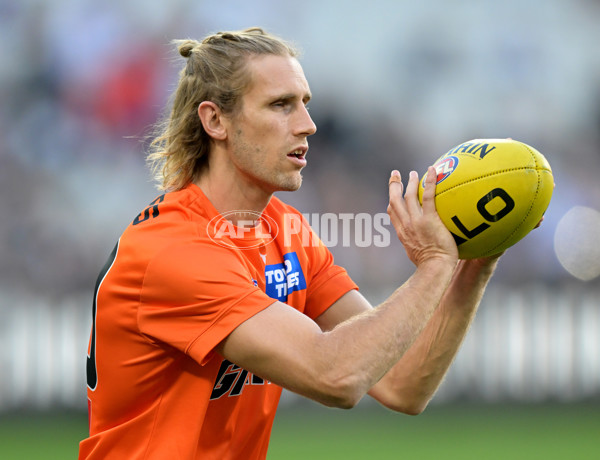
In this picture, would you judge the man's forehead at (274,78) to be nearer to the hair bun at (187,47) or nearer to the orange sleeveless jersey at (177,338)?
the hair bun at (187,47)

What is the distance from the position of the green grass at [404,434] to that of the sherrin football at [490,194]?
14.2 ft

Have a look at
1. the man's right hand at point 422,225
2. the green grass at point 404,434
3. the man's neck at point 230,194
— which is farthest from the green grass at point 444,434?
the man's right hand at point 422,225

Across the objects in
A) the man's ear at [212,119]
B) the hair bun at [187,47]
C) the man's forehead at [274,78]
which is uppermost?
the hair bun at [187,47]

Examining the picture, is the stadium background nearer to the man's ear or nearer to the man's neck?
the man's neck

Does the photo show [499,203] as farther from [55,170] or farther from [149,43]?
[149,43]

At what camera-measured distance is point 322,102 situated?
1034 centimetres

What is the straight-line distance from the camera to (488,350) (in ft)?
28.7

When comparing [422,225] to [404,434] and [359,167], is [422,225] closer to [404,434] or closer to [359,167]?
[404,434]

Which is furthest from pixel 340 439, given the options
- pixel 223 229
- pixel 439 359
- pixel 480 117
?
pixel 480 117

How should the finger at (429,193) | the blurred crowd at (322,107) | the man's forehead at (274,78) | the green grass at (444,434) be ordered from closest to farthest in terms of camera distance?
the finger at (429,193) → the man's forehead at (274,78) → the green grass at (444,434) → the blurred crowd at (322,107)

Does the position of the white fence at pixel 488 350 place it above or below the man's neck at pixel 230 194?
below

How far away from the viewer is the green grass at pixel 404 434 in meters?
6.93

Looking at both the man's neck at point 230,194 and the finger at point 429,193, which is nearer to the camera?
the finger at point 429,193

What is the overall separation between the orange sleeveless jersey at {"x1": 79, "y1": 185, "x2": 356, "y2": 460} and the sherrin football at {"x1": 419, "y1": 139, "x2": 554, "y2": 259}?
0.84m
